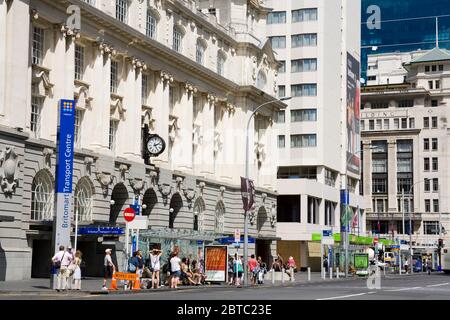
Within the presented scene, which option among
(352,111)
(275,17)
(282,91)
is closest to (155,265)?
(282,91)

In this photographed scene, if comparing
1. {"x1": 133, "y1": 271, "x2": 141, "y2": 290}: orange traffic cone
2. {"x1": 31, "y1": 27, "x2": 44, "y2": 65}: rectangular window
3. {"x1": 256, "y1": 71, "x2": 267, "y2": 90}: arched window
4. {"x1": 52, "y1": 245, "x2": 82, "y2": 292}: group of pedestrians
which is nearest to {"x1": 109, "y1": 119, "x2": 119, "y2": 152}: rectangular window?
{"x1": 31, "y1": 27, "x2": 44, "y2": 65}: rectangular window

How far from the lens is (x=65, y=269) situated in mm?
31078

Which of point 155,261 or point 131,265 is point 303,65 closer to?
point 155,261

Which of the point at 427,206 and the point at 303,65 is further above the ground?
the point at 303,65

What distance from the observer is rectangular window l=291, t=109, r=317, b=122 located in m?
95.2

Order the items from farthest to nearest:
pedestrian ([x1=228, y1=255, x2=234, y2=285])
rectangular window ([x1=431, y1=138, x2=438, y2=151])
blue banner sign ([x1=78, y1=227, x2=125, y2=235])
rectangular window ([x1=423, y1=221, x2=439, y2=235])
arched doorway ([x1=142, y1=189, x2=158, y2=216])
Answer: rectangular window ([x1=431, y1=138, x2=438, y2=151])
rectangular window ([x1=423, y1=221, x2=439, y2=235])
arched doorway ([x1=142, y1=189, x2=158, y2=216])
pedestrian ([x1=228, y1=255, x2=234, y2=285])
blue banner sign ([x1=78, y1=227, x2=125, y2=235])

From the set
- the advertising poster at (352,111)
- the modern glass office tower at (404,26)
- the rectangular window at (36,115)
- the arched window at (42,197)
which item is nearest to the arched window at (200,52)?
the rectangular window at (36,115)

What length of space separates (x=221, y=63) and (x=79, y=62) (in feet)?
75.5

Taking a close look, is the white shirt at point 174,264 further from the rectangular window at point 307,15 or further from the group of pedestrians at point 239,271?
the rectangular window at point 307,15

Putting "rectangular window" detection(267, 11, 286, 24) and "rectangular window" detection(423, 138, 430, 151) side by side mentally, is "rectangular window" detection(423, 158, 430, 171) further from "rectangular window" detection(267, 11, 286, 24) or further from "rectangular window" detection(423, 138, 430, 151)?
"rectangular window" detection(267, 11, 286, 24)

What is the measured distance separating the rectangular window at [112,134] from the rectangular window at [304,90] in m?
45.3

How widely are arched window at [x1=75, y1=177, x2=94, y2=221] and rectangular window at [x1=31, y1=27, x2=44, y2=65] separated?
7.71m

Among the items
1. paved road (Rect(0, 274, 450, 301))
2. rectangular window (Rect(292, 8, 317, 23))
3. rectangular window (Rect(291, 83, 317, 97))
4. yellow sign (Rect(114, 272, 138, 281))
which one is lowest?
paved road (Rect(0, 274, 450, 301))

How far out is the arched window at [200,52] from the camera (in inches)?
2591
